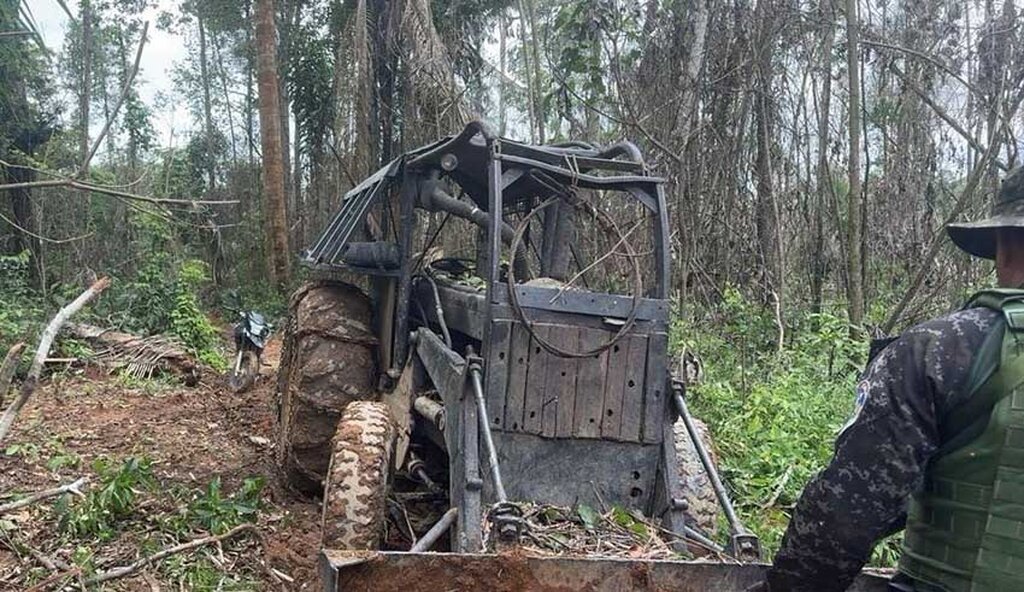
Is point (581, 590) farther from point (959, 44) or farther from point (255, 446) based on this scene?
point (959, 44)

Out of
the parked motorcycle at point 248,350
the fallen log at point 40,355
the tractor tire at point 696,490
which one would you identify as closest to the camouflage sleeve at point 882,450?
the fallen log at point 40,355

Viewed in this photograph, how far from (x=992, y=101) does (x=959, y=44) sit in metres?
2.32

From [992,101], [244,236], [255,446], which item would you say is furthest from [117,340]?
[244,236]

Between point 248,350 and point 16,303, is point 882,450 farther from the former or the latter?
point 16,303

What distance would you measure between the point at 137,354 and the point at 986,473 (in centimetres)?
969

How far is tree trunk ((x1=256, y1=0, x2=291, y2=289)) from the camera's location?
49.2 feet

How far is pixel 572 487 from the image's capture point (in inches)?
171

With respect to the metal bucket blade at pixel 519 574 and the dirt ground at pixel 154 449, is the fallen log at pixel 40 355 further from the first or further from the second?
the dirt ground at pixel 154 449

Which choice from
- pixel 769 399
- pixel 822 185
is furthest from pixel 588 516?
pixel 822 185

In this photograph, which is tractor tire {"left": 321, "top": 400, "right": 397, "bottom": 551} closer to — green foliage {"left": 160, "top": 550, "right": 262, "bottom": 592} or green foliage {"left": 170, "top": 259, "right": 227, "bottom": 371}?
green foliage {"left": 160, "top": 550, "right": 262, "bottom": 592}

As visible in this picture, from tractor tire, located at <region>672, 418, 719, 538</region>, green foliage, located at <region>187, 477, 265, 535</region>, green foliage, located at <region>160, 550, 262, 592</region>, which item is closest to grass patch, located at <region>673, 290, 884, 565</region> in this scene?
tractor tire, located at <region>672, 418, 719, 538</region>

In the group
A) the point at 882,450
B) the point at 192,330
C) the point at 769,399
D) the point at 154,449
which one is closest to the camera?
the point at 882,450

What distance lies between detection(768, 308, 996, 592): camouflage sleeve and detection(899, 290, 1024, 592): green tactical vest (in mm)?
40

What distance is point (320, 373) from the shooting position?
6.36m
